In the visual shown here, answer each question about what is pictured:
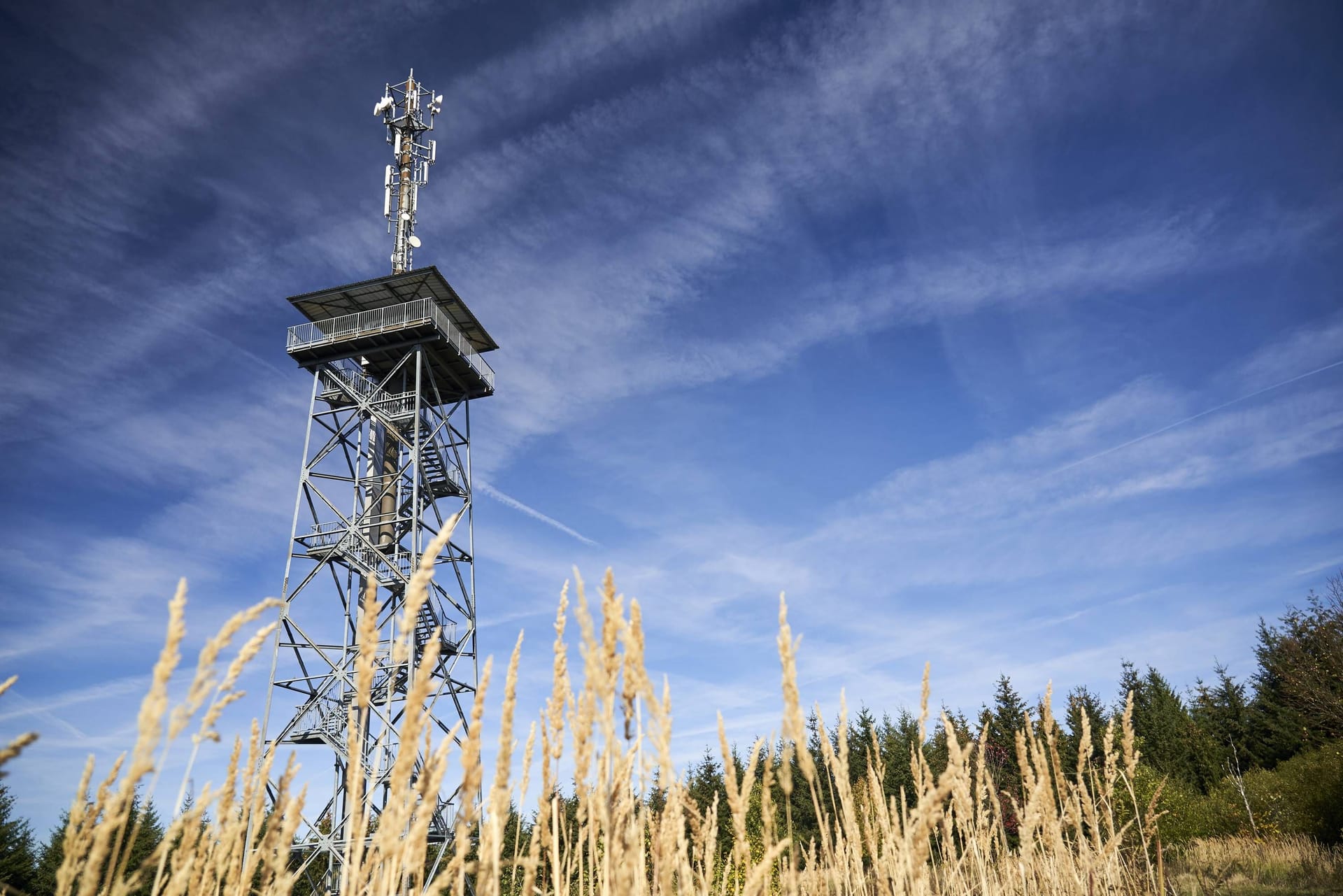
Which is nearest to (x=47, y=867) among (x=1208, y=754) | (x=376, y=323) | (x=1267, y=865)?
Result: (x=376, y=323)

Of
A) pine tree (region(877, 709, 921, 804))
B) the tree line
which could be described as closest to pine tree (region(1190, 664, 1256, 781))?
the tree line

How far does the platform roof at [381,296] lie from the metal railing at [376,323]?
0.27 m

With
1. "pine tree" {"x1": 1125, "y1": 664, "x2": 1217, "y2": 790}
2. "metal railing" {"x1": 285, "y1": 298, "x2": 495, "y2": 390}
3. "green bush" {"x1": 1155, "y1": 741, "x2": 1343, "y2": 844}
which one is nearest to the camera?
"green bush" {"x1": 1155, "y1": 741, "x2": 1343, "y2": 844}

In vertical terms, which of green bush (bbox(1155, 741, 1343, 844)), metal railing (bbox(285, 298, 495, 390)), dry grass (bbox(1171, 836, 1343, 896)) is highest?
metal railing (bbox(285, 298, 495, 390))

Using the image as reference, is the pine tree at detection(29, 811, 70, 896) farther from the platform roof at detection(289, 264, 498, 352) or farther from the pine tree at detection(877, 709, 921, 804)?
the pine tree at detection(877, 709, 921, 804)

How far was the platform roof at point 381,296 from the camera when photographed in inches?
744

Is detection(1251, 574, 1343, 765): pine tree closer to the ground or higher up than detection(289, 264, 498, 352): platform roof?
closer to the ground

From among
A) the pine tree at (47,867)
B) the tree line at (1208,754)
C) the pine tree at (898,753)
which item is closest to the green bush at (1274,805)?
the tree line at (1208,754)

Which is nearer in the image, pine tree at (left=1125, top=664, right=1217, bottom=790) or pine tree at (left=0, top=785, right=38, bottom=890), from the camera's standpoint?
pine tree at (left=0, top=785, right=38, bottom=890)

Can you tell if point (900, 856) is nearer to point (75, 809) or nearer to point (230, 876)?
point (230, 876)

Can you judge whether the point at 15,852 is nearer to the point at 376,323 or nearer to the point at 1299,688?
the point at 376,323

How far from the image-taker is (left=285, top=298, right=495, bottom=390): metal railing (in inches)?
735

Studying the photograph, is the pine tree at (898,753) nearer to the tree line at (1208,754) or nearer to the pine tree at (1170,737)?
the tree line at (1208,754)

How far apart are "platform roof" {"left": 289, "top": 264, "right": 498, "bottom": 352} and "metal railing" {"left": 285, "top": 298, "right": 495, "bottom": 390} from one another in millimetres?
270
